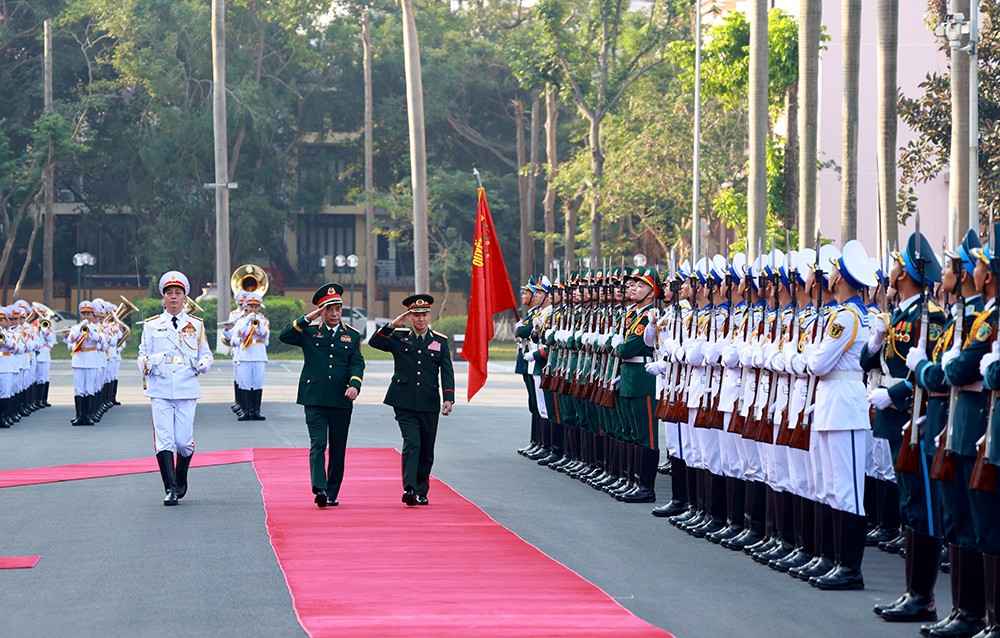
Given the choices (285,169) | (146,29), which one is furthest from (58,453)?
(285,169)

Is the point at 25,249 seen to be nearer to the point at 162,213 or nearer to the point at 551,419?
the point at 162,213

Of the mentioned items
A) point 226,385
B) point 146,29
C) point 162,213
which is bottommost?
point 226,385

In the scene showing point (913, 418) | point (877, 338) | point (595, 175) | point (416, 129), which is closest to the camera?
point (913, 418)

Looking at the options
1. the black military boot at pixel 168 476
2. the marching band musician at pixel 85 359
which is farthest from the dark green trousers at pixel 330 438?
the marching band musician at pixel 85 359

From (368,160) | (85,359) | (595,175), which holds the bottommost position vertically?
(85,359)

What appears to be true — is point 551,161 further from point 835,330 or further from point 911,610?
point 911,610

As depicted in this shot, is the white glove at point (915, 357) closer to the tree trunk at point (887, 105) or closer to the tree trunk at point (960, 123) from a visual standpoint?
the tree trunk at point (960, 123)

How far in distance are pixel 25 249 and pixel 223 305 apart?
20885mm

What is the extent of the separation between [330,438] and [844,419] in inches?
216

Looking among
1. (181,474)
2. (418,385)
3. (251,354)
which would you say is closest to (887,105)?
(251,354)

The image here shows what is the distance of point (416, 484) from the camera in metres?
14.8

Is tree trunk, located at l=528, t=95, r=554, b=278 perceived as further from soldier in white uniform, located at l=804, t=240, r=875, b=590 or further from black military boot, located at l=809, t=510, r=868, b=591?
black military boot, located at l=809, t=510, r=868, b=591

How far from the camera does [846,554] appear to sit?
10.7 metres

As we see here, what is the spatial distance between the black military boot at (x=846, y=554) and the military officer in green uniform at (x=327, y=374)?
5.18 m
